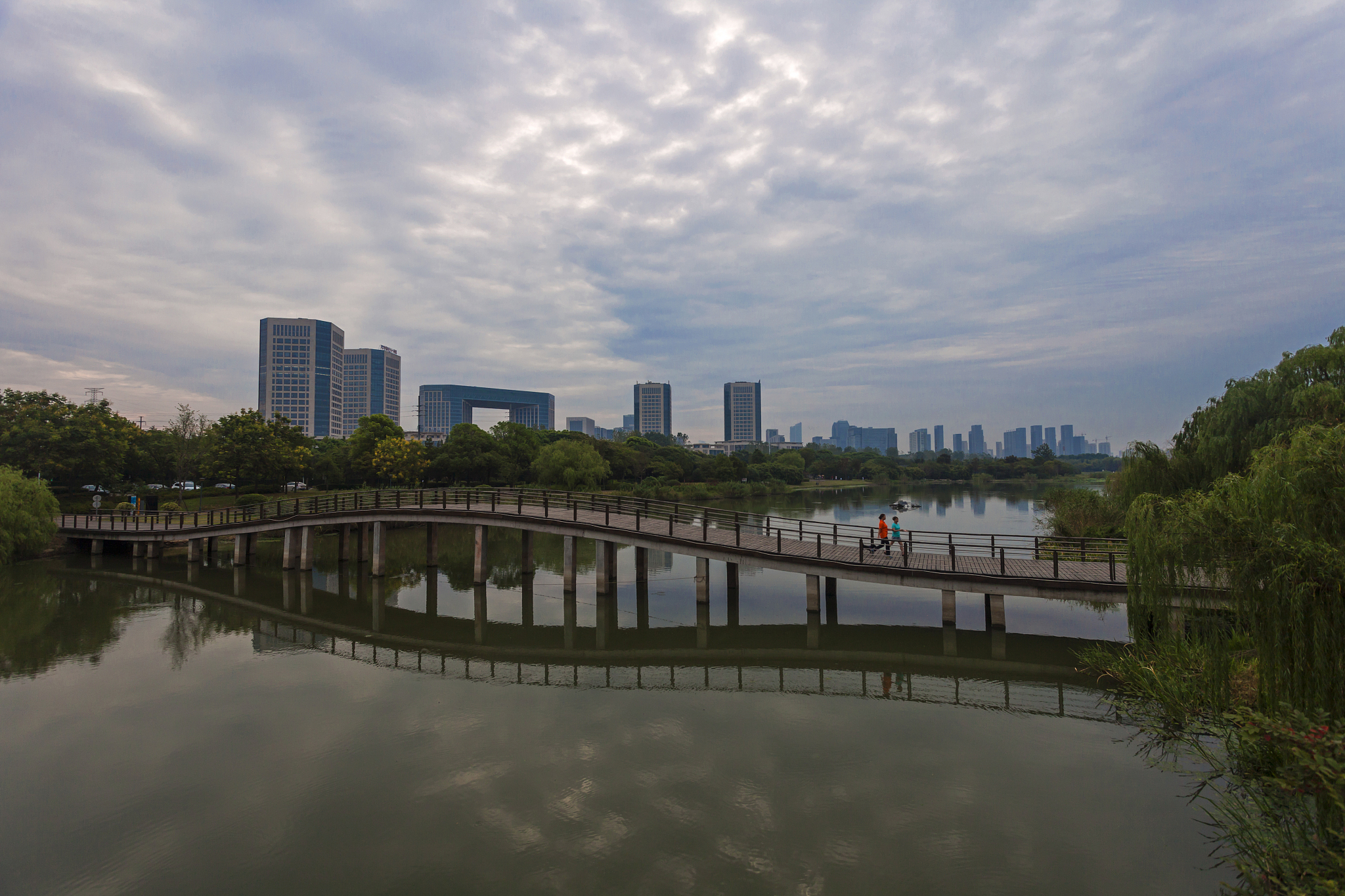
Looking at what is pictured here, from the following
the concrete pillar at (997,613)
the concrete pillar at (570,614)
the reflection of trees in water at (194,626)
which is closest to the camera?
the concrete pillar at (997,613)

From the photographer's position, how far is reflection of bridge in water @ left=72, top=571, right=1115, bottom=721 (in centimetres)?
1452

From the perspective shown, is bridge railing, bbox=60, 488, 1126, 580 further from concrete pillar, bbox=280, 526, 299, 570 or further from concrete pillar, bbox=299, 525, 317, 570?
concrete pillar, bbox=280, 526, 299, 570

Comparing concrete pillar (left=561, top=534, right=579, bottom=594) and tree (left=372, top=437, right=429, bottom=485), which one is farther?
tree (left=372, top=437, right=429, bottom=485)

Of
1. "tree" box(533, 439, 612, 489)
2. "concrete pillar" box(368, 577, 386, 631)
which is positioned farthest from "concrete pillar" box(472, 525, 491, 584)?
"tree" box(533, 439, 612, 489)

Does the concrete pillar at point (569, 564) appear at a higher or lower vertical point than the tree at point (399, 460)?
lower

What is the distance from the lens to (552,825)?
8945 mm

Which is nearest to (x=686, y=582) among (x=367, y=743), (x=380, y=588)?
(x=380, y=588)

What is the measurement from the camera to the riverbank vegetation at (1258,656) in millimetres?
6184

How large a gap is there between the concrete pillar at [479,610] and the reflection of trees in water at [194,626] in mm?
7279

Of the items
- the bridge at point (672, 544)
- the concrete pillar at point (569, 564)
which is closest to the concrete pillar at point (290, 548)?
the bridge at point (672, 544)

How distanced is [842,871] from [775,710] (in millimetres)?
5489

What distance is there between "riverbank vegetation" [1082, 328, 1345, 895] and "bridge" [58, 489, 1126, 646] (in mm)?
2973

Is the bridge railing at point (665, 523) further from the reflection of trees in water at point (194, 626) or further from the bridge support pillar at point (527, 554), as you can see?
the reflection of trees in water at point (194, 626)

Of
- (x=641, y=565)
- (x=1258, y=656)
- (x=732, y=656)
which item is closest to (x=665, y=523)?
(x=641, y=565)
